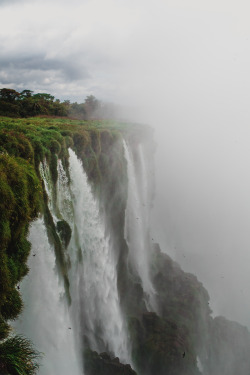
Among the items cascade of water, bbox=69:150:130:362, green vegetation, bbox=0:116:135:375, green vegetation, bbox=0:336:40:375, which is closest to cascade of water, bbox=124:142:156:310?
cascade of water, bbox=69:150:130:362

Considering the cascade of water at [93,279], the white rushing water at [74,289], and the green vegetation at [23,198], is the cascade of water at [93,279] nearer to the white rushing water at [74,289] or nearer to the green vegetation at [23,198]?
the white rushing water at [74,289]

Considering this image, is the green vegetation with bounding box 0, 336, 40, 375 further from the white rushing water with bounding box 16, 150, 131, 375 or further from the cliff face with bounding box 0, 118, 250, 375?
the white rushing water with bounding box 16, 150, 131, 375

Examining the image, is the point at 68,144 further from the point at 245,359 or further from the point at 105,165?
the point at 245,359

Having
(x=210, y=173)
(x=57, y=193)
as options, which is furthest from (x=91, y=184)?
(x=210, y=173)

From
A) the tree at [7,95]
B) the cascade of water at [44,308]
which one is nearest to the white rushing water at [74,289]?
the cascade of water at [44,308]

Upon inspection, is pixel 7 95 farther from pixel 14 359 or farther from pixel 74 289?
pixel 14 359

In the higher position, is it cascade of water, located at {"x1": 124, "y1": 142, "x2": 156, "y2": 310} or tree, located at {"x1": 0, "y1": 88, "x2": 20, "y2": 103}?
tree, located at {"x1": 0, "y1": 88, "x2": 20, "y2": 103}
